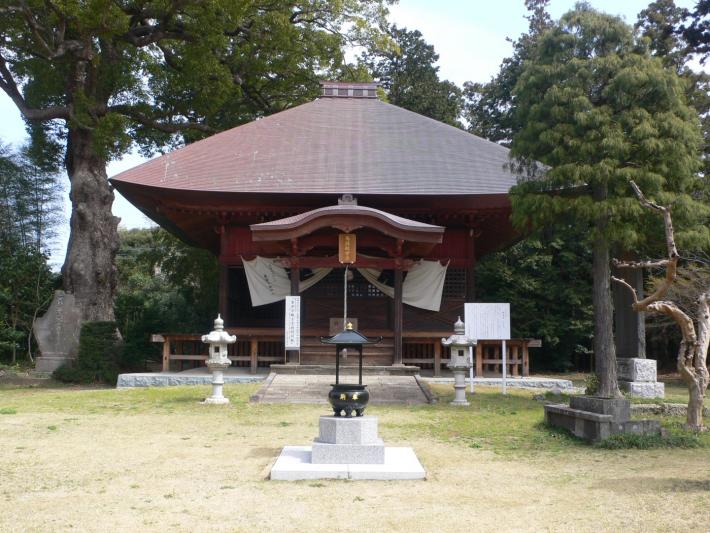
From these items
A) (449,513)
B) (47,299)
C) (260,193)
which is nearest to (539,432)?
(449,513)

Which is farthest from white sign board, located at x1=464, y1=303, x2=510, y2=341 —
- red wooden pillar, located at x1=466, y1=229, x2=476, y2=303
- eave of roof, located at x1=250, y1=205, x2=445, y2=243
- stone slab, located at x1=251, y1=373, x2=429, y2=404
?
red wooden pillar, located at x1=466, y1=229, x2=476, y2=303

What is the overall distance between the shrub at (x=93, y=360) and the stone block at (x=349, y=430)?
1150 centimetres

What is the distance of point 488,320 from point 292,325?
11.7ft

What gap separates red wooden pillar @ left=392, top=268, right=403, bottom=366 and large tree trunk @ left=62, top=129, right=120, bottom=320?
891cm

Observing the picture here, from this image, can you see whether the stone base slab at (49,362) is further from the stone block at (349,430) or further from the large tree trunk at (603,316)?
the stone block at (349,430)

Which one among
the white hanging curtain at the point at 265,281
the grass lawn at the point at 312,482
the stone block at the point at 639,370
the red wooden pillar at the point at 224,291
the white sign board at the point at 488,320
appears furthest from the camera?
the red wooden pillar at the point at 224,291

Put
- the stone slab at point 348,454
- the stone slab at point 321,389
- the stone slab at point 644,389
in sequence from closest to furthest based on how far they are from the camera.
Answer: the stone slab at point 348,454 → the stone slab at point 321,389 → the stone slab at point 644,389

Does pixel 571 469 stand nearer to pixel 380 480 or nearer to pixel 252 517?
pixel 380 480

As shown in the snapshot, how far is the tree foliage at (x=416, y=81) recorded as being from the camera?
89.7 feet

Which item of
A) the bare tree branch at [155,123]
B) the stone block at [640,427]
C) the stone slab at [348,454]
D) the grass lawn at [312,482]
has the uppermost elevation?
the bare tree branch at [155,123]

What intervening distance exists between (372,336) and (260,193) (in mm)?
3734

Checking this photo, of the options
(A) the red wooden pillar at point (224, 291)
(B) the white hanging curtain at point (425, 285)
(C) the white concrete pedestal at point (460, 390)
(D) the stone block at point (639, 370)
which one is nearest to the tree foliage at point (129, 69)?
(A) the red wooden pillar at point (224, 291)

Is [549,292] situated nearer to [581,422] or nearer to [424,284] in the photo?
[424,284]

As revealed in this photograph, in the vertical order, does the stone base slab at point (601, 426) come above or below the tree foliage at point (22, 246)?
below
